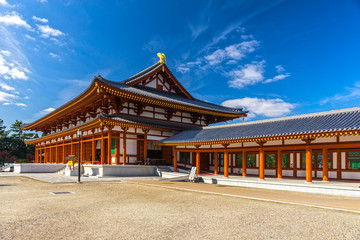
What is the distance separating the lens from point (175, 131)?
85.2ft

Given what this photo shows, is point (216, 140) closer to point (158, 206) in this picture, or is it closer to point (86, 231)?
point (158, 206)

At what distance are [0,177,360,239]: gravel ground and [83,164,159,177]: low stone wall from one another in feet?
35.5

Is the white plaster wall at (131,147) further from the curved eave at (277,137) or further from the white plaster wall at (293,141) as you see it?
the white plaster wall at (293,141)

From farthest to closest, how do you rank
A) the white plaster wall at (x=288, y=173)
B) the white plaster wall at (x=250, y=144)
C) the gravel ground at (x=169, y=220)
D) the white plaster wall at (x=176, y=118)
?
the white plaster wall at (x=176, y=118) < the white plaster wall at (x=288, y=173) < the white plaster wall at (x=250, y=144) < the gravel ground at (x=169, y=220)

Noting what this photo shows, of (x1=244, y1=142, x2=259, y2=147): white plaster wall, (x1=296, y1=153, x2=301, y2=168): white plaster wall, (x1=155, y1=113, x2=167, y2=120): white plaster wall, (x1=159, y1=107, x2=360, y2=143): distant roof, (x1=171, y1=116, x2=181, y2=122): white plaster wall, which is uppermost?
(x1=155, y1=113, x2=167, y2=120): white plaster wall

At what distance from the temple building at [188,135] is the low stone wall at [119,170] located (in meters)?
0.84

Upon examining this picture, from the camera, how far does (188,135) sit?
22.9m

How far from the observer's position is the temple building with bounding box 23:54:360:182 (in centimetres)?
1470

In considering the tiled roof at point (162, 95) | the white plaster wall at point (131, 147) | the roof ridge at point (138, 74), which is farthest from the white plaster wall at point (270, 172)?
the roof ridge at point (138, 74)

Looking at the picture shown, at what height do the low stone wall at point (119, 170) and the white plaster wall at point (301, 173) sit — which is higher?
the white plaster wall at point (301, 173)

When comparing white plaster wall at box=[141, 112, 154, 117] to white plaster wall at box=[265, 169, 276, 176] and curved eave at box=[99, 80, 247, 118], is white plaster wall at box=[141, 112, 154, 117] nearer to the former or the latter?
curved eave at box=[99, 80, 247, 118]

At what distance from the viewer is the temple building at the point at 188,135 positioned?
14.7 meters

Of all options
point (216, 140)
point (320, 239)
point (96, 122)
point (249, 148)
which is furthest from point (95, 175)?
point (320, 239)

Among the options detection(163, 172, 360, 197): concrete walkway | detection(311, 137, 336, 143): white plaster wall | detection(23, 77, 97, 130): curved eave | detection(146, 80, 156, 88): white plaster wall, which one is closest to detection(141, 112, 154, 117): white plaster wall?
detection(146, 80, 156, 88): white plaster wall
